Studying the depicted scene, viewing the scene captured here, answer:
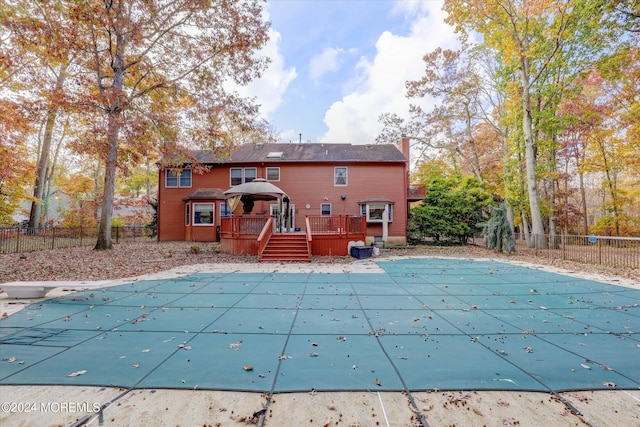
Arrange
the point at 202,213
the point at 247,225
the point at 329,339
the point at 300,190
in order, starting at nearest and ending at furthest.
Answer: the point at 329,339
the point at 247,225
the point at 202,213
the point at 300,190

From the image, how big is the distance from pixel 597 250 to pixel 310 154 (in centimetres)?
1612

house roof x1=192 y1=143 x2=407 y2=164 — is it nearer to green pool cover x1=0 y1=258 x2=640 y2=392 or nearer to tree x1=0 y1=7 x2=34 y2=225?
tree x1=0 y1=7 x2=34 y2=225

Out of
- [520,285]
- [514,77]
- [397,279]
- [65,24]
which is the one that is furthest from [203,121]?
[514,77]

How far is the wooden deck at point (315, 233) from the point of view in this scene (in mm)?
13305

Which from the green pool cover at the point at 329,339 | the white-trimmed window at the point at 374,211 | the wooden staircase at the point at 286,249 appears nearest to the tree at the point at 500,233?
the white-trimmed window at the point at 374,211

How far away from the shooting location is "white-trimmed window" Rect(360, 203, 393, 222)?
19094mm

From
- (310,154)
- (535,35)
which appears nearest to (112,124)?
(310,154)

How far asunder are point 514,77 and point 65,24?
2532cm

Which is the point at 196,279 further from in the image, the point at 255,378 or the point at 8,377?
the point at 255,378

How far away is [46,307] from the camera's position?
534 cm

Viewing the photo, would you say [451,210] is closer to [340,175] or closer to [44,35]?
[340,175]

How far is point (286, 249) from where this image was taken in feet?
41.2

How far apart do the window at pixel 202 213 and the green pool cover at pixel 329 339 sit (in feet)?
43.9

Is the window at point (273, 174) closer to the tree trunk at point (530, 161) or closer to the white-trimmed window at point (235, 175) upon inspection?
the white-trimmed window at point (235, 175)
